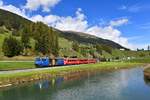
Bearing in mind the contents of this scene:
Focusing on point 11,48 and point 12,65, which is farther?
point 11,48

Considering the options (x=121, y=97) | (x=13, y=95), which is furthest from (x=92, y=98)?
(x=13, y=95)

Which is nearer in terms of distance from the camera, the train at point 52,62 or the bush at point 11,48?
the train at point 52,62

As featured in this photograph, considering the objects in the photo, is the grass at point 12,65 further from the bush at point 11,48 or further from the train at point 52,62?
the bush at point 11,48

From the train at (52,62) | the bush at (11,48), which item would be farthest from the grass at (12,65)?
the bush at (11,48)

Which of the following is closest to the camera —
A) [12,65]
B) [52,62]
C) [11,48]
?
[12,65]

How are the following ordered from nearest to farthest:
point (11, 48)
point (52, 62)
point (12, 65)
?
point (12, 65)
point (52, 62)
point (11, 48)

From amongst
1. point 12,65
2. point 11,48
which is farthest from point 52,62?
point 12,65

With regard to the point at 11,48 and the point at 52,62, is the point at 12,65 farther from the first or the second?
the point at 11,48

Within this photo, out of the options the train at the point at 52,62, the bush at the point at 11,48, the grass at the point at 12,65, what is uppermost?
the bush at the point at 11,48

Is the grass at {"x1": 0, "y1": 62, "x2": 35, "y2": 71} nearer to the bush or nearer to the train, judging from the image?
the train

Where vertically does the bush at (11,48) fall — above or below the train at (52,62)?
above

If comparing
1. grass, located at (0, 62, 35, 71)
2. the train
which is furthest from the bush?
grass, located at (0, 62, 35, 71)

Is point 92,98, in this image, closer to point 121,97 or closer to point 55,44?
point 121,97

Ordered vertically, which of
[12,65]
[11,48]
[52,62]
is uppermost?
[11,48]
